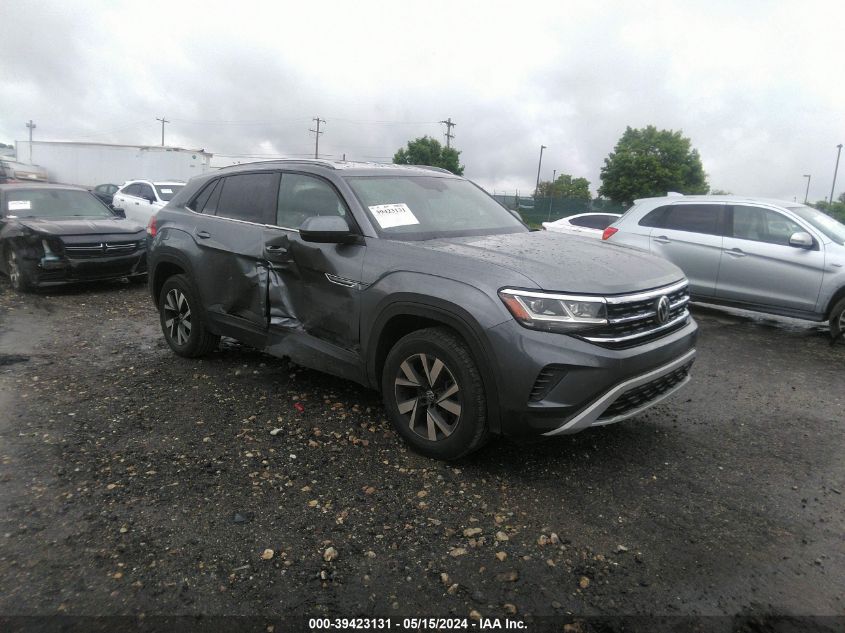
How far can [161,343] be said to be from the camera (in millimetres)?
6008

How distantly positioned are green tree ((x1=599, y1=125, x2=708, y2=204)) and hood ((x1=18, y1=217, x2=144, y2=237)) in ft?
149

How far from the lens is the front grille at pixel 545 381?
9.58 ft

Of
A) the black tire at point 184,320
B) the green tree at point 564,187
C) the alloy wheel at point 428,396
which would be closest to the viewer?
the alloy wheel at point 428,396

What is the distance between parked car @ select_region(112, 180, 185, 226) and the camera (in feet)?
48.1

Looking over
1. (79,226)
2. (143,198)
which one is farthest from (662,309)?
(143,198)

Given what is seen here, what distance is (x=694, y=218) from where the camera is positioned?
7.82m

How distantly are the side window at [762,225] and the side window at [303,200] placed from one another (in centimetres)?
561

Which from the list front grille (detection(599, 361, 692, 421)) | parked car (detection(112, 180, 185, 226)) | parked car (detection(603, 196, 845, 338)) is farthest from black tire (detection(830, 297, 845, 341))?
parked car (detection(112, 180, 185, 226))

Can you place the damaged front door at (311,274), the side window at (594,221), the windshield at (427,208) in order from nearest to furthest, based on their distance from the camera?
the damaged front door at (311,274), the windshield at (427,208), the side window at (594,221)

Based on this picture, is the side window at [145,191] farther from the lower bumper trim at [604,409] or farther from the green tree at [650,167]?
the green tree at [650,167]

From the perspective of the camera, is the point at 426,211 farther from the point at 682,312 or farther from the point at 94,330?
the point at 94,330

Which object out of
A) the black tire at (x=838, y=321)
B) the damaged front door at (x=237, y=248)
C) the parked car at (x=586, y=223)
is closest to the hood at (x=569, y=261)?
the damaged front door at (x=237, y=248)

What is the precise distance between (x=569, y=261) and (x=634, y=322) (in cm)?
50

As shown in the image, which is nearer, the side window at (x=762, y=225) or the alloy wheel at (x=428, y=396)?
the alloy wheel at (x=428, y=396)
